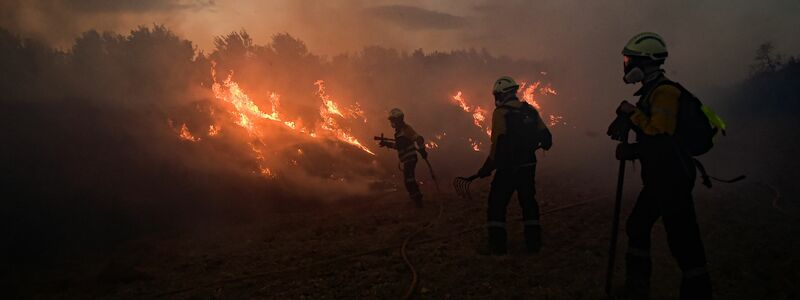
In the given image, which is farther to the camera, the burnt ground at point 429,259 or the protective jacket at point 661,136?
the burnt ground at point 429,259

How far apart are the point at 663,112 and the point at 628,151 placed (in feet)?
1.95

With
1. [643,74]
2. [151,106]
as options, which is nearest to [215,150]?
[151,106]

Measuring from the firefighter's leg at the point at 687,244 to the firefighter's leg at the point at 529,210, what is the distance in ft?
8.64

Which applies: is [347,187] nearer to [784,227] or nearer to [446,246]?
[446,246]

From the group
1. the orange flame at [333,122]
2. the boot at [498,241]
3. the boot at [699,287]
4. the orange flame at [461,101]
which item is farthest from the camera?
the orange flame at [461,101]

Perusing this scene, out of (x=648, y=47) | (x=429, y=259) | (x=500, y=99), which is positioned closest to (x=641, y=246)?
(x=648, y=47)

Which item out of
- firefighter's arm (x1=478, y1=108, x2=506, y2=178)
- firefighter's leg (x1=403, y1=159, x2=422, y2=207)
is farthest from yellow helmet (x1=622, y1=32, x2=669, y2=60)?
firefighter's leg (x1=403, y1=159, x2=422, y2=207)

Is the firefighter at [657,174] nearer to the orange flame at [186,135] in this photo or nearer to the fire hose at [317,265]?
the fire hose at [317,265]

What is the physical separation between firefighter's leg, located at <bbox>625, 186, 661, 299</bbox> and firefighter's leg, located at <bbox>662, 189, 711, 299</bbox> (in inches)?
11.7

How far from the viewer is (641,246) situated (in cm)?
436

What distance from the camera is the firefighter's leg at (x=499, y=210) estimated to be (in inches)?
259

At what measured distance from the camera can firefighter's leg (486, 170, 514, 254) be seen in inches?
259

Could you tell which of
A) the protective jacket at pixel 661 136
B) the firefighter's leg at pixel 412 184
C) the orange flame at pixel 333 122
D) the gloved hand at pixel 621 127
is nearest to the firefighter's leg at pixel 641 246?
the protective jacket at pixel 661 136

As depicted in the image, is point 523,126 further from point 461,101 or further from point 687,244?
point 461,101
